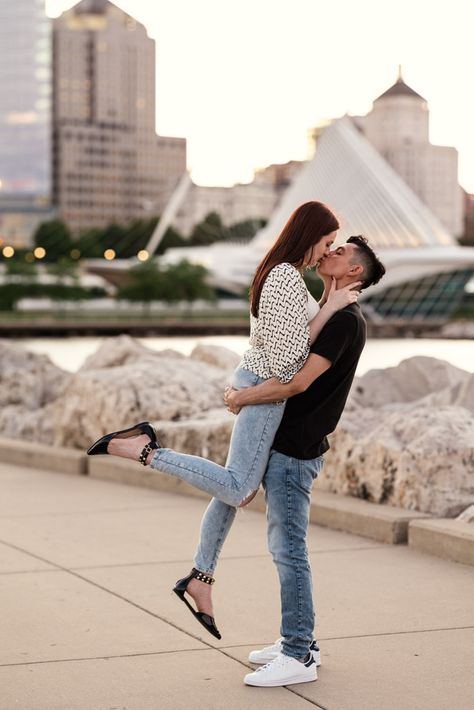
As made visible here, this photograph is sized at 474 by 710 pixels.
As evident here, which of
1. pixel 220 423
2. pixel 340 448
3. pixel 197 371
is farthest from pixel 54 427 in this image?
pixel 340 448

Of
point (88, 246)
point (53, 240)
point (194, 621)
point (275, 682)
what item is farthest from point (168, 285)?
point (275, 682)

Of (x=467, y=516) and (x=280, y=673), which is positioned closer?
(x=280, y=673)

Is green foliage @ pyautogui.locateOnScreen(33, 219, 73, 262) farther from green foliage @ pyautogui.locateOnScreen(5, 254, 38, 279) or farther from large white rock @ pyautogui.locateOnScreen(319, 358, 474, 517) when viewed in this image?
large white rock @ pyautogui.locateOnScreen(319, 358, 474, 517)

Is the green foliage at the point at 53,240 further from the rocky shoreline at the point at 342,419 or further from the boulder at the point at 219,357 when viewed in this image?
the boulder at the point at 219,357

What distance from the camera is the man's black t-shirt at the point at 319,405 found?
180 inches

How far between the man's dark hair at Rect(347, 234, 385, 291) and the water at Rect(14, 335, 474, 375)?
48250 mm

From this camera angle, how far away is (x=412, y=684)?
462cm

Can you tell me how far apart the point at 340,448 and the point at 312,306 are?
155 inches

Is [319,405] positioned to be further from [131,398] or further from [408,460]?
[131,398]

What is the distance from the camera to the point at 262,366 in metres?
4.62

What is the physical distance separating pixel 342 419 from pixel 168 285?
4046 inches

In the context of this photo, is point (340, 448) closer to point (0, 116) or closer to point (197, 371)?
point (197, 371)

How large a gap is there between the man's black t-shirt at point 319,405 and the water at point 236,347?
159ft

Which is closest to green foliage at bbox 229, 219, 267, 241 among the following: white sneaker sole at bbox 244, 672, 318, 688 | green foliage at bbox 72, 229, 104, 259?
green foliage at bbox 72, 229, 104, 259
